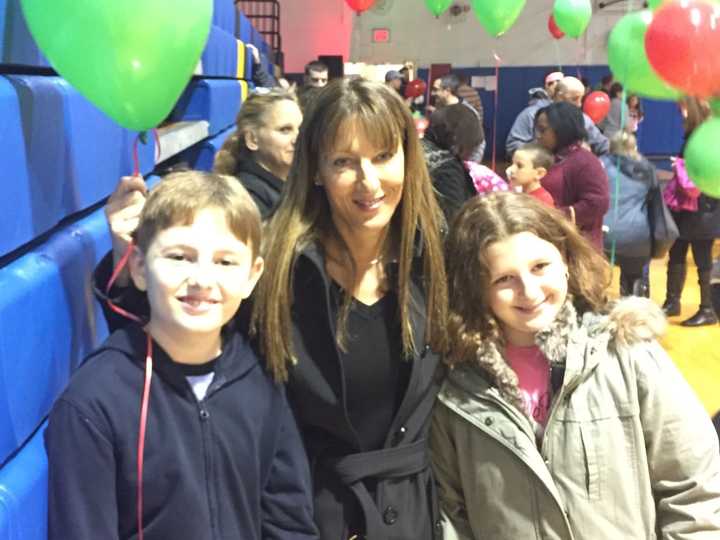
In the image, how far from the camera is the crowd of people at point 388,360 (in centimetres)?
120

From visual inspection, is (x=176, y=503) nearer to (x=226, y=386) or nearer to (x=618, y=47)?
(x=226, y=386)

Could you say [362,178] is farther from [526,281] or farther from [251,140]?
[251,140]

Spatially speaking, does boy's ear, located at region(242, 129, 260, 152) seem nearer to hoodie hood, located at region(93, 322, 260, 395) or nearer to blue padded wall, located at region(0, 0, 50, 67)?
blue padded wall, located at region(0, 0, 50, 67)

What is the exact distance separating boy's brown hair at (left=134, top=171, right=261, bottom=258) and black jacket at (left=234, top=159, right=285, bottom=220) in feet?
3.93

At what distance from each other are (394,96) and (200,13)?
40 centimetres

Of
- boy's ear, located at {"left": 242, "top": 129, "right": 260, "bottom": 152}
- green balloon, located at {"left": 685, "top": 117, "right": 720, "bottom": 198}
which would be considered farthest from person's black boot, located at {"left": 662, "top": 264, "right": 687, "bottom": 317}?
boy's ear, located at {"left": 242, "top": 129, "right": 260, "bottom": 152}

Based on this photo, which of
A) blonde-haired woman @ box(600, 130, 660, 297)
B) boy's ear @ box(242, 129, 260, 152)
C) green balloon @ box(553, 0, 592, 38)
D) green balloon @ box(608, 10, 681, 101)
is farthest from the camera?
green balloon @ box(553, 0, 592, 38)

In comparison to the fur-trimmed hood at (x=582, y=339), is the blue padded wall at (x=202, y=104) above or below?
above

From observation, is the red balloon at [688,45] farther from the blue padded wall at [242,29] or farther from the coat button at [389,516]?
the blue padded wall at [242,29]

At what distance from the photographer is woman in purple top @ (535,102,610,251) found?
12.1 ft

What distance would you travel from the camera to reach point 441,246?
1.56 meters

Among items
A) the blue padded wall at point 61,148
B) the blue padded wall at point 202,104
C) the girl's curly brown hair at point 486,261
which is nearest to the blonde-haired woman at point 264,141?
the blue padded wall at point 61,148

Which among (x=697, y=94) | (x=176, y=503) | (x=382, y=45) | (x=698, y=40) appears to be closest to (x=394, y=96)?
(x=176, y=503)

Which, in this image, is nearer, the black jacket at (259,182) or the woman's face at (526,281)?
the woman's face at (526,281)
